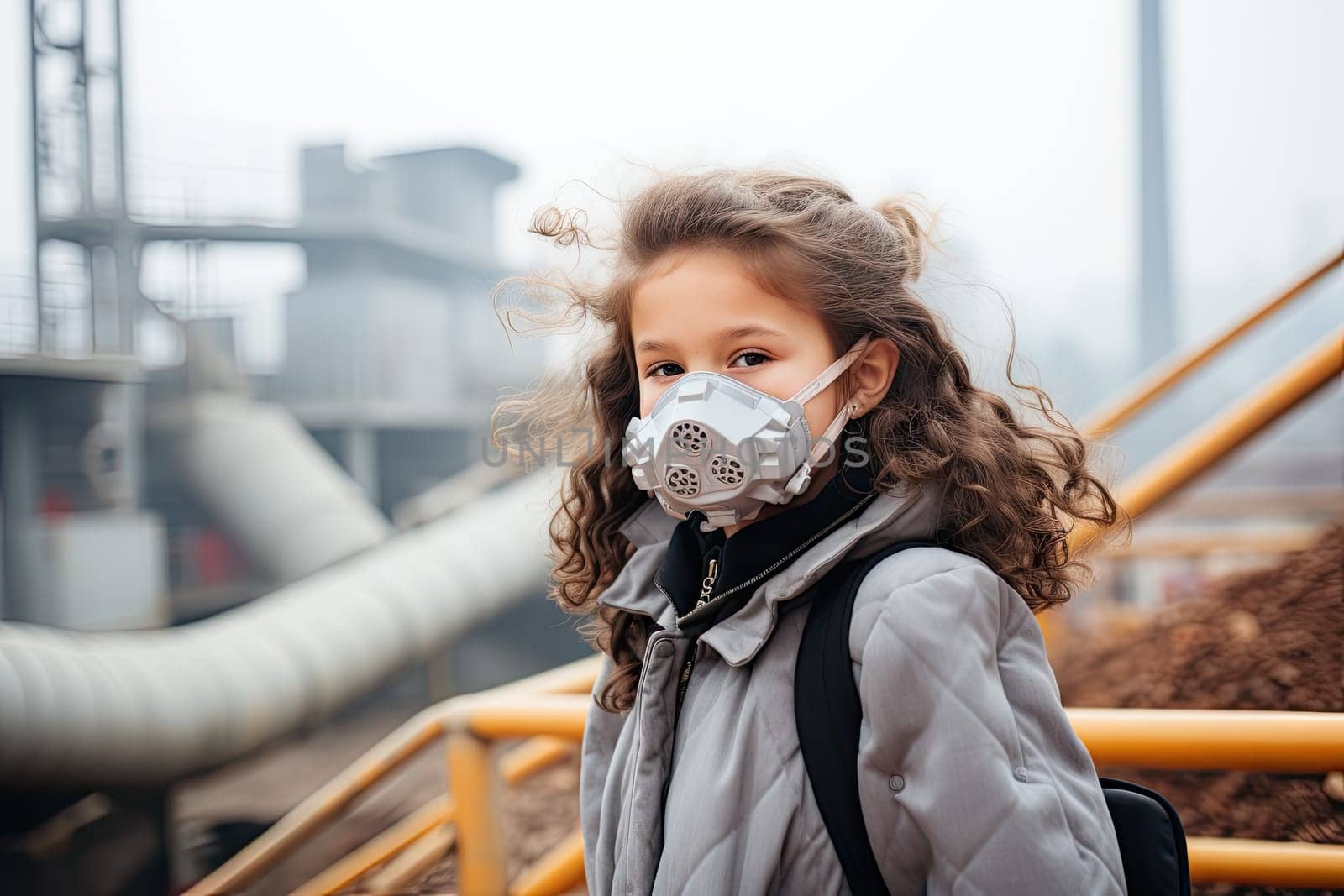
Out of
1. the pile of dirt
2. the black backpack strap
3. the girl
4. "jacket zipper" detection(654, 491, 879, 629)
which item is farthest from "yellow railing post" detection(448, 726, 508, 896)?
the pile of dirt

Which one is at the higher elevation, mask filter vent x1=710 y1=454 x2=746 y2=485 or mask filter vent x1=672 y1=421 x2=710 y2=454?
mask filter vent x1=672 y1=421 x2=710 y2=454

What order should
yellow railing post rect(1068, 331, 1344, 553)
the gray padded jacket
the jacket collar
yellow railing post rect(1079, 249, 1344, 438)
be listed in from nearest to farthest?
the gray padded jacket < the jacket collar < yellow railing post rect(1068, 331, 1344, 553) < yellow railing post rect(1079, 249, 1344, 438)

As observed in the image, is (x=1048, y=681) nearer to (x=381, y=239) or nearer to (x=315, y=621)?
(x=315, y=621)

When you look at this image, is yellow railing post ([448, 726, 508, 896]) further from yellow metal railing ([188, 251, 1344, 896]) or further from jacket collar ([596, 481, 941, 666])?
jacket collar ([596, 481, 941, 666])

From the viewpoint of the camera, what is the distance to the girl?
797 mm

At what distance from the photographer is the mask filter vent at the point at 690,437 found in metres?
0.94

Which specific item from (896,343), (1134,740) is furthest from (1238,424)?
(896,343)

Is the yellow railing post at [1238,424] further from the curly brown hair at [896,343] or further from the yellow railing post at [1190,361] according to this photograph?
the curly brown hair at [896,343]

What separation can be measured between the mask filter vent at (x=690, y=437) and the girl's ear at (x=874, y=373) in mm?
206

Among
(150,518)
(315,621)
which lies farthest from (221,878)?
(150,518)

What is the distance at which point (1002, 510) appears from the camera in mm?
970

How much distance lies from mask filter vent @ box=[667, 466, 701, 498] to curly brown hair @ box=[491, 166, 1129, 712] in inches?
7.9

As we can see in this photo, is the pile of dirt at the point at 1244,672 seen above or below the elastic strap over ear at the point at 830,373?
below

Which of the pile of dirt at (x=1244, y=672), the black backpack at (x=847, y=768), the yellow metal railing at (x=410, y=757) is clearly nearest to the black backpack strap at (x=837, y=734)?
the black backpack at (x=847, y=768)
